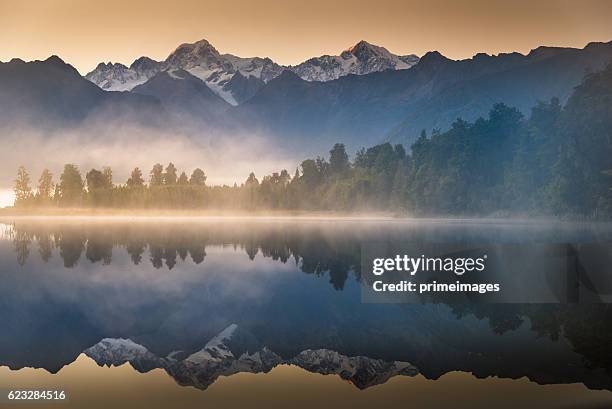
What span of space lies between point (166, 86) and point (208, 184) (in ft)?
53.4

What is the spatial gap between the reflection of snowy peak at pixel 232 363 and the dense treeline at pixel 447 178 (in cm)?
2877

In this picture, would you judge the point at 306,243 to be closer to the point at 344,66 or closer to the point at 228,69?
the point at 344,66

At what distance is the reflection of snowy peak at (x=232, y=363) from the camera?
39.5 ft

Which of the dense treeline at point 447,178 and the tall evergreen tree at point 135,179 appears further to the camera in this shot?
the tall evergreen tree at point 135,179

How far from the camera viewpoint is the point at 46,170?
41.4 metres

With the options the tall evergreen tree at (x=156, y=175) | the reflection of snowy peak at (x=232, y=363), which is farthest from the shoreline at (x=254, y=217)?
the reflection of snowy peak at (x=232, y=363)

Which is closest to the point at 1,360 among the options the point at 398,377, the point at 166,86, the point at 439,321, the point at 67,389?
the point at 67,389

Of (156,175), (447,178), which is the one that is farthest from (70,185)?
(447,178)

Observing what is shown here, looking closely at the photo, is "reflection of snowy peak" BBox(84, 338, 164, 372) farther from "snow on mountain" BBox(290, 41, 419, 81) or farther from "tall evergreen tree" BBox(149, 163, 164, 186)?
"tall evergreen tree" BBox(149, 163, 164, 186)

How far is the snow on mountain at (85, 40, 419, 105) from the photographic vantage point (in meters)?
47.8

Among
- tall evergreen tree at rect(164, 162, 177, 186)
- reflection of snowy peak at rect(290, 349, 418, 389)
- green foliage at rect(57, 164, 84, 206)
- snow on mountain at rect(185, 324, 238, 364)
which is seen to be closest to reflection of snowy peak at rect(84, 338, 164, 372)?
snow on mountain at rect(185, 324, 238, 364)

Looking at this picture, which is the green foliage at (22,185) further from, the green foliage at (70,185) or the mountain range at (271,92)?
the mountain range at (271,92)

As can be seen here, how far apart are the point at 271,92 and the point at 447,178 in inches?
646

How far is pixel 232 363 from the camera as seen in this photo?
1280cm
